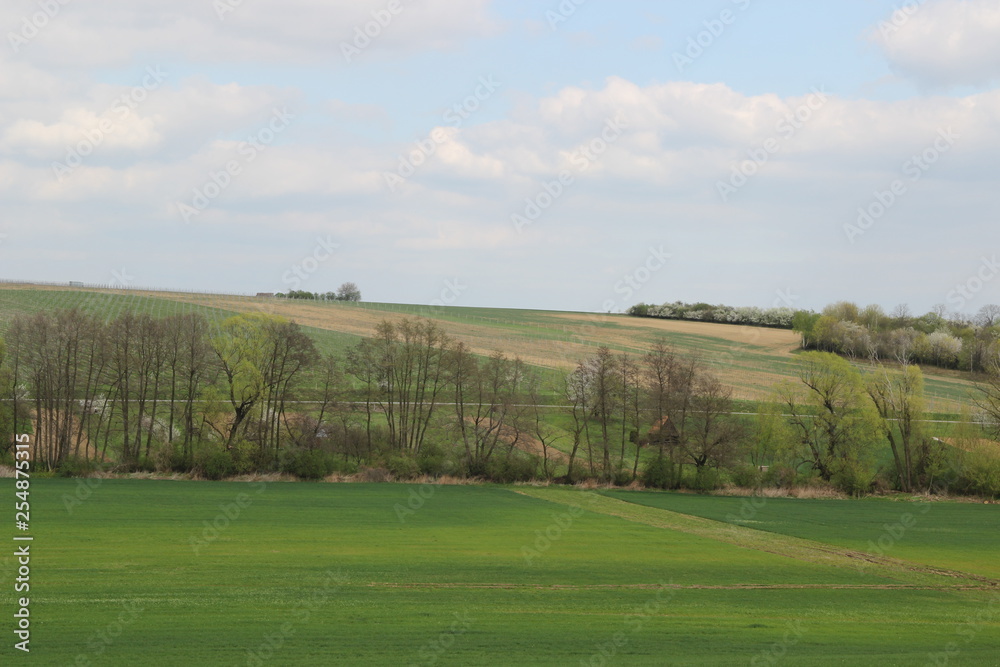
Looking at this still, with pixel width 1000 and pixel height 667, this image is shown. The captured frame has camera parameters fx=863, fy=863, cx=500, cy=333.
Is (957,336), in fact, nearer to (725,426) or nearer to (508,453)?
(725,426)

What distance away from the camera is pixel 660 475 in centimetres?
5672

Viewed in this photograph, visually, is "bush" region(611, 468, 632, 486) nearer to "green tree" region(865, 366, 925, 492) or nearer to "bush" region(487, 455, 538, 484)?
"bush" region(487, 455, 538, 484)

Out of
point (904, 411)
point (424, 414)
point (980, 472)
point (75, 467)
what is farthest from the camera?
point (424, 414)

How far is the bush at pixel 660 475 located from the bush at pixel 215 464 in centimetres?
2640

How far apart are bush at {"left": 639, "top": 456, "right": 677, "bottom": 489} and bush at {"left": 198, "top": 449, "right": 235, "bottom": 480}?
26.4 metres

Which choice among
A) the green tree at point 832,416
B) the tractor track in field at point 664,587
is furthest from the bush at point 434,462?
the tractor track in field at point 664,587

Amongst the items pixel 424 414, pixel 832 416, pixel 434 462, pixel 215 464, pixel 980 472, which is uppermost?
pixel 832 416

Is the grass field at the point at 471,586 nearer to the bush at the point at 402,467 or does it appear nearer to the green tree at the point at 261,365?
the bush at the point at 402,467

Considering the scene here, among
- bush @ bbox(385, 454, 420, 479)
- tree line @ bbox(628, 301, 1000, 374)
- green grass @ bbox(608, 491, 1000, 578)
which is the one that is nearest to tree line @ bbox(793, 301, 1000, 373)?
tree line @ bbox(628, 301, 1000, 374)

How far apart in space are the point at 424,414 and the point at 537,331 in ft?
189

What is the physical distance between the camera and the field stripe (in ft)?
99.4

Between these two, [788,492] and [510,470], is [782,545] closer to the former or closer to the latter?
[788,492]

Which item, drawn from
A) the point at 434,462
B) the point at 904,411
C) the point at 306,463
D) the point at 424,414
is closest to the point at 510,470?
the point at 434,462

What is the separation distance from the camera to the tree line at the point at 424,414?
5247cm
